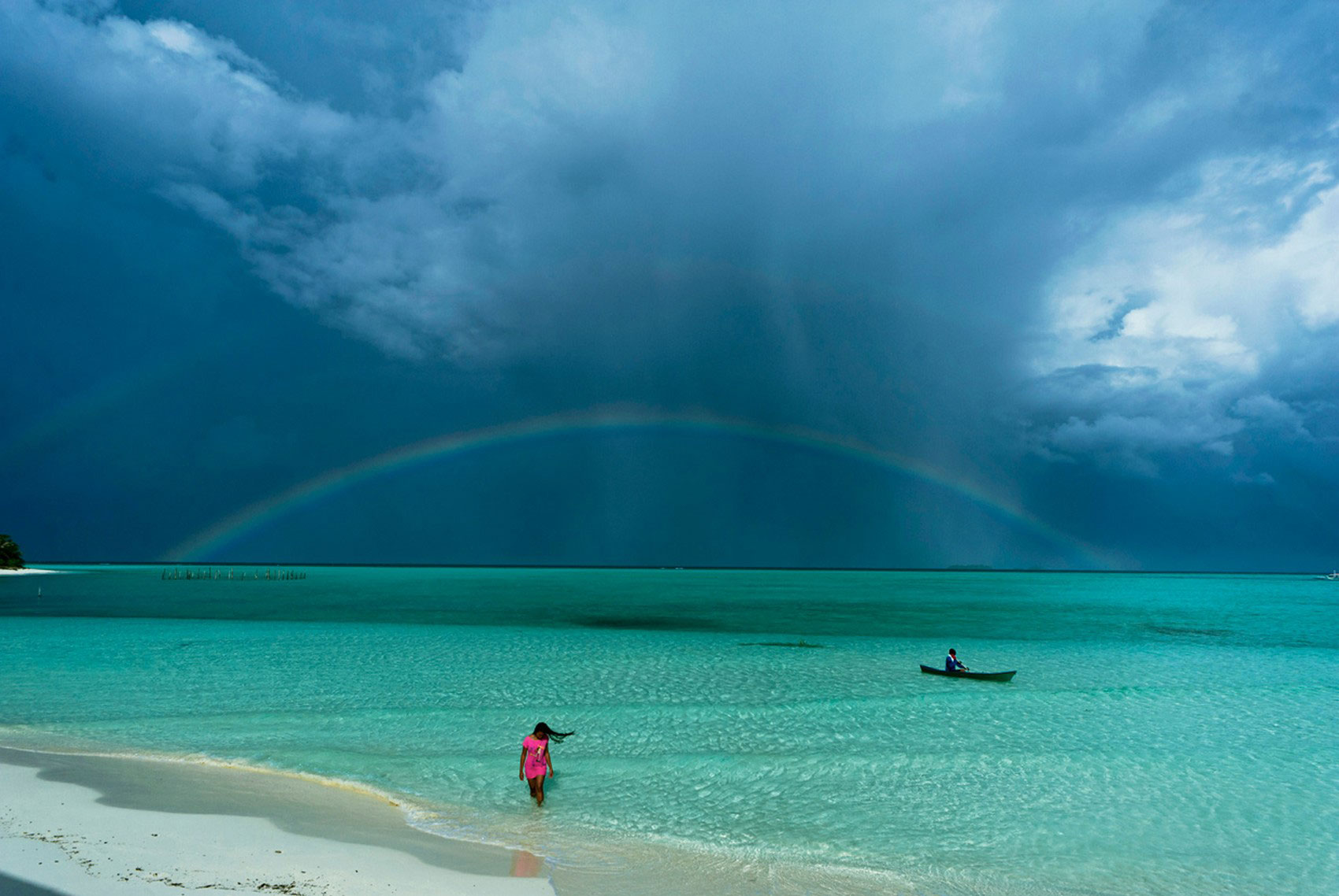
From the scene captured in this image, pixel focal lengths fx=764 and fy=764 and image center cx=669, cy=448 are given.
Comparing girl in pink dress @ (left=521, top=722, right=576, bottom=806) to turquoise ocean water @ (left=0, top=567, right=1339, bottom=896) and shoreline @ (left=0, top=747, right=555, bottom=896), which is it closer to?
turquoise ocean water @ (left=0, top=567, right=1339, bottom=896)

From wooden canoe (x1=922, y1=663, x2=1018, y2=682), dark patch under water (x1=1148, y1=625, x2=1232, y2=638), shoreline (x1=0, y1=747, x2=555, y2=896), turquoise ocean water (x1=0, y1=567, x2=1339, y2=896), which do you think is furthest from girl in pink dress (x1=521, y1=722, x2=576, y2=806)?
dark patch under water (x1=1148, y1=625, x2=1232, y2=638)

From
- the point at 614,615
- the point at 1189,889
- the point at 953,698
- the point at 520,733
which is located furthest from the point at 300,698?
the point at 614,615

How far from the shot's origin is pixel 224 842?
11109mm

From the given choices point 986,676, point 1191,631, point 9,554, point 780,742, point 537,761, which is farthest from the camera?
point 9,554

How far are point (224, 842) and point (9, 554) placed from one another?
550ft

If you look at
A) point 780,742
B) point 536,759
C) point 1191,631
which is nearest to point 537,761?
point 536,759

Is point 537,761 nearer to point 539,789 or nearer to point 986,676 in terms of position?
point 539,789

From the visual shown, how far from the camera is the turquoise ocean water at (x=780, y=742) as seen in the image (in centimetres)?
1228

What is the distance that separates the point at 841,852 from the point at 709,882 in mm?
Answer: 2638

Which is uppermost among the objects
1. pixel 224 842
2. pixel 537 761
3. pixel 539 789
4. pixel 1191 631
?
pixel 537 761

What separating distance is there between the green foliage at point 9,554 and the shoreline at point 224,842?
158322mm

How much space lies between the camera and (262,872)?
991 cm

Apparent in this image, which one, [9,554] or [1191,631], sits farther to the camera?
[9,554]

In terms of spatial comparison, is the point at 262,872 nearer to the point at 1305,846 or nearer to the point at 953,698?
the point at 1305,846
